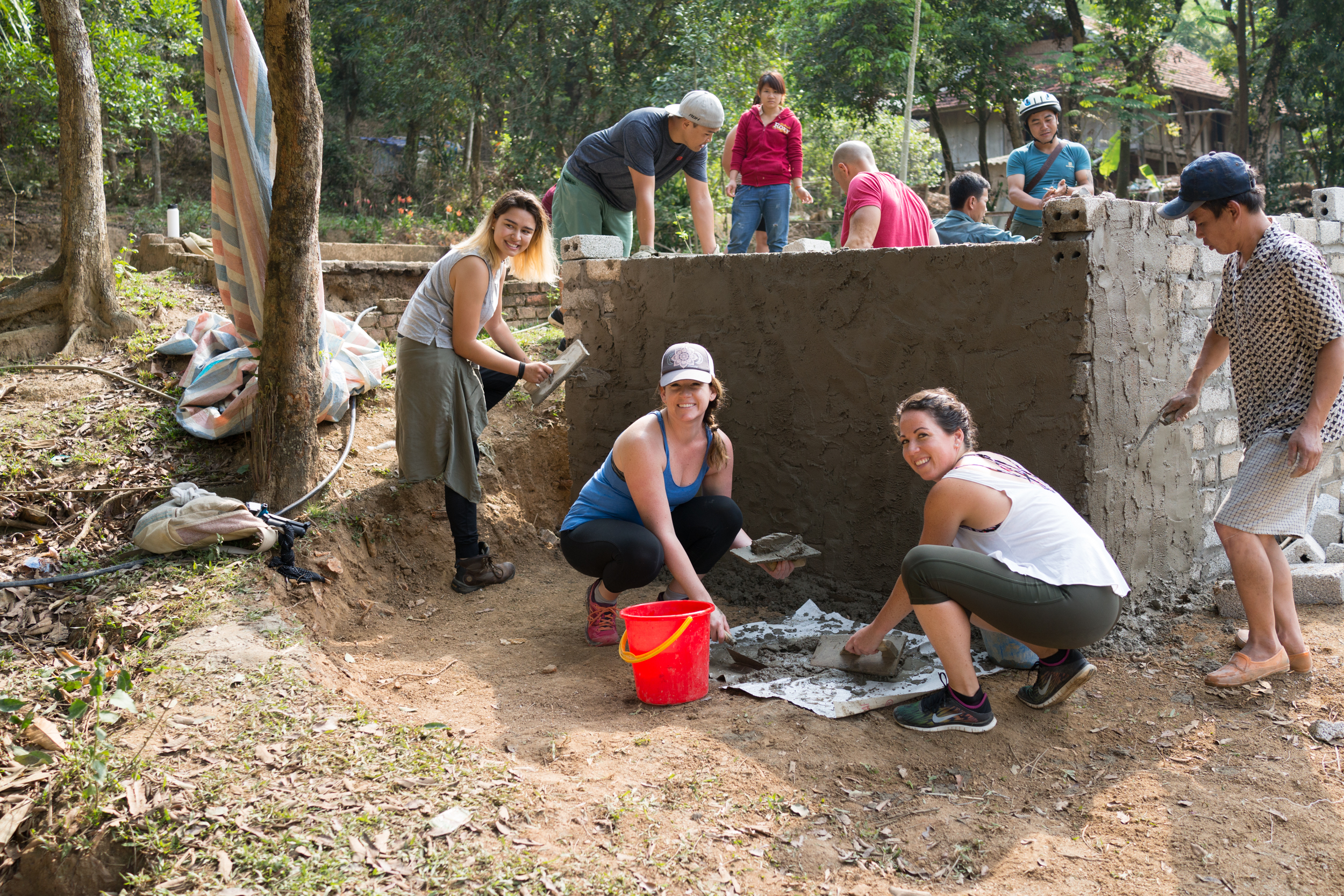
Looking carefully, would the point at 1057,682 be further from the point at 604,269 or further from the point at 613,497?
the point at 604,269

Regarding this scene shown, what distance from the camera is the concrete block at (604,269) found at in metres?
4.74

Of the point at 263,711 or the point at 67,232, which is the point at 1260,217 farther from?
the point at 67,232

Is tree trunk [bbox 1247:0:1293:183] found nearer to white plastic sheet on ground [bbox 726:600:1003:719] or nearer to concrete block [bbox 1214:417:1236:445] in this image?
concrete block [bbox 1214:417:1236:445]

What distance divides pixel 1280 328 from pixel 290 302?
4077 millimetres

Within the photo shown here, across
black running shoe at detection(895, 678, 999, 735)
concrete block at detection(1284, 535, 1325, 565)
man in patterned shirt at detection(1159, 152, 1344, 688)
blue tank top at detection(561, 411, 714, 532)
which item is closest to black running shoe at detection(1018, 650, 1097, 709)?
black running shoe at detection(895, 678, 999, 735)

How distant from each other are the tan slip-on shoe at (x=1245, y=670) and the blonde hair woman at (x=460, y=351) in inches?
113

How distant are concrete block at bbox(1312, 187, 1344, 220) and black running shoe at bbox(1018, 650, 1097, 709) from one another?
3230 millimetres

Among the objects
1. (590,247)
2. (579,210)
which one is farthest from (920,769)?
(579,210)

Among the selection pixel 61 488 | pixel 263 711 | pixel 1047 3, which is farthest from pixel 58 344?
pixel 1047 3

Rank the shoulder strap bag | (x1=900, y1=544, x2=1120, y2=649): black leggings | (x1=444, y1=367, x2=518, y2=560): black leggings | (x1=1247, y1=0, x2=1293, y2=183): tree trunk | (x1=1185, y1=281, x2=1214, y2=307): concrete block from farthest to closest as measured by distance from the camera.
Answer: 1. (x1=1247, y1=0, x2=1293, y2=183): tree trunk
2. the shoulder strap bag
3. (x1=444, y1=367, x2=518, y2=560): black leggings
4. (x1=1185, y1=281, x2=1214, y2=307): concrete block
5. (x1=900, y1=544, x2=1120, y2=649): black leggings

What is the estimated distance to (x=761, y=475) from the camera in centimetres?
428

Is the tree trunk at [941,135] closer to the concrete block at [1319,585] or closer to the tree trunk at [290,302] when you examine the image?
the concrete block at [1319,585]

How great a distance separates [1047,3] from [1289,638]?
601 inches

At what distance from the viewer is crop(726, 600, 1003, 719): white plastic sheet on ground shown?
3.05m
